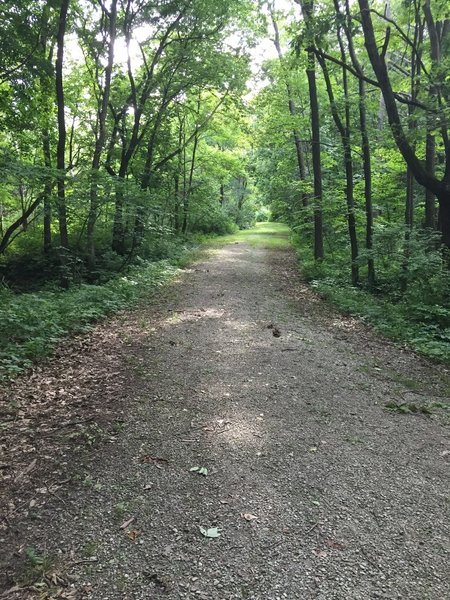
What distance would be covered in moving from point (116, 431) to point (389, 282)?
9.50m

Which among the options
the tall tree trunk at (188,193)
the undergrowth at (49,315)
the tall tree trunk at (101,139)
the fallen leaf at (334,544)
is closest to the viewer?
the fallen leaf at (334,544)

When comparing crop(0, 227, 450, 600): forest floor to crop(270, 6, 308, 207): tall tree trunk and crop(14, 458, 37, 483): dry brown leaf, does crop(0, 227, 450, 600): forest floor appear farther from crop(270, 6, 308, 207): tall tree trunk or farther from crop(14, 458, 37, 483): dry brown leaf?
crop(270, 6, 308, 207): tall tree trunk

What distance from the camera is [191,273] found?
1366cm

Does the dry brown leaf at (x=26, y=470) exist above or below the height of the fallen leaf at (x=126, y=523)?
above

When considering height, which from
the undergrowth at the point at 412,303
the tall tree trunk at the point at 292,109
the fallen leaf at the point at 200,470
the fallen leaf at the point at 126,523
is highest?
the tall tree trunk at the point at 292,109

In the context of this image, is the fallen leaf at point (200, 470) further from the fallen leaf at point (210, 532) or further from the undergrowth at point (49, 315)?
the undergrowth at point (49, 315)

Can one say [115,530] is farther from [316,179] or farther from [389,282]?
[316,179]

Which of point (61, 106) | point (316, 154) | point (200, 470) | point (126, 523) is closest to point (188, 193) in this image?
point (316, 154)

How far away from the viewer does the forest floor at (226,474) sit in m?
2.50

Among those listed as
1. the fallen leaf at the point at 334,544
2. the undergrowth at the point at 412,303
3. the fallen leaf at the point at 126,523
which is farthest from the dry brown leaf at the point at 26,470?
the undergrowth at the point at 412,303

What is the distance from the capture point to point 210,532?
9.28ft

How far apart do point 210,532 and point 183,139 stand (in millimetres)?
21239

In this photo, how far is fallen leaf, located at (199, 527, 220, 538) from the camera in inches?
110

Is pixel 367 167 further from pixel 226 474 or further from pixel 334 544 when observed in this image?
pixel 334 544
